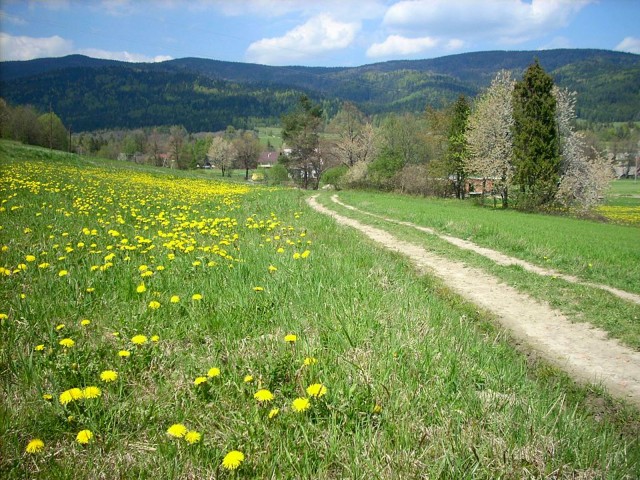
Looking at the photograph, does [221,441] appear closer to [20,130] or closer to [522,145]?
[522,145]

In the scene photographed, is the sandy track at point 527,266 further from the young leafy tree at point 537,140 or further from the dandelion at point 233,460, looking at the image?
the young leafy tree at point 537,140

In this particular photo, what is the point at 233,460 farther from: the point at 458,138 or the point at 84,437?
the point at 458,138

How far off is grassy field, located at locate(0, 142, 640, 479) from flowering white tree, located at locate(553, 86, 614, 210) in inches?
1474

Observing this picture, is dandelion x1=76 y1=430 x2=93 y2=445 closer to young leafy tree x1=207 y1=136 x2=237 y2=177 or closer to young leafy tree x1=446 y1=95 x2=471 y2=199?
young leafy tree x1=446 y1=95 x2=471 y2=199

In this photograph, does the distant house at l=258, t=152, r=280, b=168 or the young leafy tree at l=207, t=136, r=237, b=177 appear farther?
the distant house at l=258, t=152, r=280, b=168

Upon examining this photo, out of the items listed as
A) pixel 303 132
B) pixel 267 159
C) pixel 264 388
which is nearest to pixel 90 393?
pixel 264 388

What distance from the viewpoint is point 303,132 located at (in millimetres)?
68375

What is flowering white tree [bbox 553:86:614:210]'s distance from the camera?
35750 millimetres

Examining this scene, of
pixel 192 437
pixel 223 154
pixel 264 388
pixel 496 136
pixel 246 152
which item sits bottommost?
pixel 264 388

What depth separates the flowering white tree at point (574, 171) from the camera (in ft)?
117

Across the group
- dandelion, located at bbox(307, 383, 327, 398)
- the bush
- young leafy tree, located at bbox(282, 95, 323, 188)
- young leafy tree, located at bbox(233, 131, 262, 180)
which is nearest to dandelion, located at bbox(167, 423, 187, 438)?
dandelion, located at bbox(307, 383, 327, 398)

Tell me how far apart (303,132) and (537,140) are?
41.6 m

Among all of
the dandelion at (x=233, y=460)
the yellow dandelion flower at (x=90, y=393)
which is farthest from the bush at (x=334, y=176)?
the dandelion at (x=233, y=460)

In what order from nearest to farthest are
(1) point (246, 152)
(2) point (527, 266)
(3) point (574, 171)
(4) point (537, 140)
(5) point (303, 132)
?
(2) point (527, 266), (4) point (537, 140), (3) point (574, 171), (5) point (303, 132), (1) point (246, 152)
